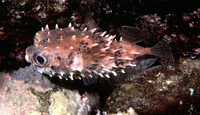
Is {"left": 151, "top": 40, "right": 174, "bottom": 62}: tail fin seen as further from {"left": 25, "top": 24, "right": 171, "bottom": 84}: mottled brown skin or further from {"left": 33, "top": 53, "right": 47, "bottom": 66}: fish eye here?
{"left": 33, "top": 53, "right": 47, "bottom": 66}: fish eye

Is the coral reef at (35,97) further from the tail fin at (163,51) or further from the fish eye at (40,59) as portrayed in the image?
the tail fin at (163,51)

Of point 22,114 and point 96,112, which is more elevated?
point 22,114

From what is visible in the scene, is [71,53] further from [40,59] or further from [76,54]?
[40,59]

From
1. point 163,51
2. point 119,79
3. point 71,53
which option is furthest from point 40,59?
point 163,51

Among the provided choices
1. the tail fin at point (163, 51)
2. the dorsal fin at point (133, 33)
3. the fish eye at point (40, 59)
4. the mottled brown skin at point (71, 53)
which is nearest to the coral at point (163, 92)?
the tail fin at point (163, 51)

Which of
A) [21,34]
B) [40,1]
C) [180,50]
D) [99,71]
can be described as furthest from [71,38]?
[180,50]

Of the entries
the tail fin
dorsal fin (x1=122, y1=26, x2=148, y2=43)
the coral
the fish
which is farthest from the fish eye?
the tail fin

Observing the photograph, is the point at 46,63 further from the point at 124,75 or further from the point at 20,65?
the point at 124,75
